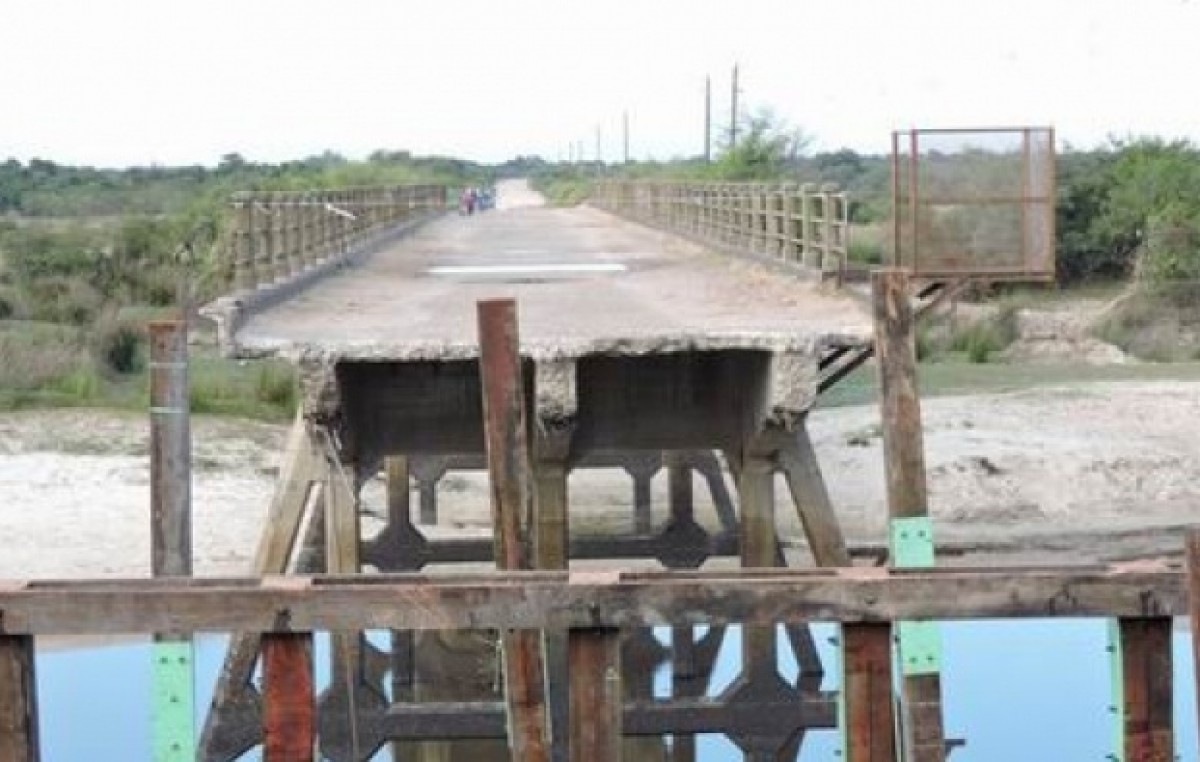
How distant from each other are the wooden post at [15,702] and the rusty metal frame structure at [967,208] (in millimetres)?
7582

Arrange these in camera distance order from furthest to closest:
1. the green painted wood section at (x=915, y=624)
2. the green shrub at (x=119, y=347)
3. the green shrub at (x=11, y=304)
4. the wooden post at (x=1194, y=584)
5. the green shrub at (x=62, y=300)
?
the green shrub at (x=11, y=304)
the green shrub at (x=62, y=300)
the green shrub at (x=119, y=347)
the green painted wood section at (x=915, y=624)
the wooden post at (x=1194, y=584)

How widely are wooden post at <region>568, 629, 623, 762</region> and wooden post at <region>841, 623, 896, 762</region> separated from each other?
2.45 ft

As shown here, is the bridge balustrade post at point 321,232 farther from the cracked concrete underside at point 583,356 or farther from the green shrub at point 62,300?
the green shrub at point 62,300

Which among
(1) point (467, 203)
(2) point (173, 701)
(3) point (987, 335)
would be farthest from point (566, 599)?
(1) point (467, 203)

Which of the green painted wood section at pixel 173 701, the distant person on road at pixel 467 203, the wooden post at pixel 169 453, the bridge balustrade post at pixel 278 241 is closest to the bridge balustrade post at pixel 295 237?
the bridge balustrade post at pixel 278 241

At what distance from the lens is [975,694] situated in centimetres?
1938

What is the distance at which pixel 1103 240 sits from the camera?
63750 millimetres

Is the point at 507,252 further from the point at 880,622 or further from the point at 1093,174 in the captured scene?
the point at 1093,174

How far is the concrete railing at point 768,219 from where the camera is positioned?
16109 millimetres

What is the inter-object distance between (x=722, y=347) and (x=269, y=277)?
573 centimetres

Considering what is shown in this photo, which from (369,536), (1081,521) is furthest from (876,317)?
(1081,521)

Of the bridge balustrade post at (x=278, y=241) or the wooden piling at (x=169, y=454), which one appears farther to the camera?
the bridge balustrade post at (x=278, y=241)

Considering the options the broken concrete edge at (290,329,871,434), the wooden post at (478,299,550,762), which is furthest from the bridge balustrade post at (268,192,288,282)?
the wooden post at (478,299,550,762)

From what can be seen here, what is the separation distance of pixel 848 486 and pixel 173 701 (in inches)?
896
